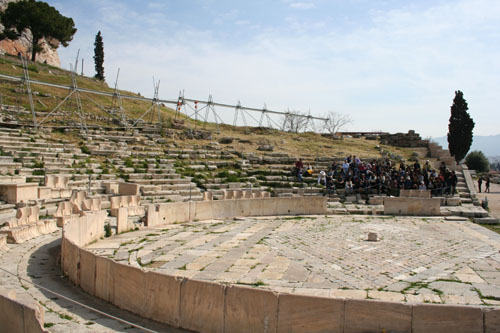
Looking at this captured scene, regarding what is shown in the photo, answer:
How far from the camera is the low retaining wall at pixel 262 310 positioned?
5.15 meters

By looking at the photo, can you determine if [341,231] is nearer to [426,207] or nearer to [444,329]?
[426,207]

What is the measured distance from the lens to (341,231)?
44.2 feet

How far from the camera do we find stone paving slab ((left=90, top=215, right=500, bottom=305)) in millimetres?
7520

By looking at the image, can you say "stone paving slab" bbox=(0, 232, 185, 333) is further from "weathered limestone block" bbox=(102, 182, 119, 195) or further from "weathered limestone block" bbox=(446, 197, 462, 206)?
"weathered limestone block" bbox=(446, 197, 462, 206)

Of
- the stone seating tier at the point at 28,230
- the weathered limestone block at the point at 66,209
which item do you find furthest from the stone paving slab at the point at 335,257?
the weathered limestone block at the point at 66,209

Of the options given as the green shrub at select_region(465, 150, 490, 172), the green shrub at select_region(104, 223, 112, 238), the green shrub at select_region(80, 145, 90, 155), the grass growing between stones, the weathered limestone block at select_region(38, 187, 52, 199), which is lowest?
the green shrub at select_region(104, 223, 112, 238)

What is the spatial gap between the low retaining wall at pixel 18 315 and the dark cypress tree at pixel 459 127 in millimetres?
39955

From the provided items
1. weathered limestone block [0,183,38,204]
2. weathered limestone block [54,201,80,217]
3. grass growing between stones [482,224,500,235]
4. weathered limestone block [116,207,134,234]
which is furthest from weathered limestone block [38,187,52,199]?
grass growing between stones [482,224,500,235]

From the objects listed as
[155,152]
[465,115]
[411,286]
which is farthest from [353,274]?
[465,115]

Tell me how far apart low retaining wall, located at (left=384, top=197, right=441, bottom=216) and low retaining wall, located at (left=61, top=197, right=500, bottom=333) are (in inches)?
518

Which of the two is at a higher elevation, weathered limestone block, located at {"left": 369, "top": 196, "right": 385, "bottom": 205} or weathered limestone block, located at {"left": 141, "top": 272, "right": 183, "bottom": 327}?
weathered limestone block, located at {"left": 369, "top": 196, "right": 385, "bottom": 205}

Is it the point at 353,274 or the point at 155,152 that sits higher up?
the point at 155,152

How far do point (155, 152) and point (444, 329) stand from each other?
20.3 meters

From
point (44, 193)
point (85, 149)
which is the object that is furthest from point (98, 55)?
point (44, 193)
